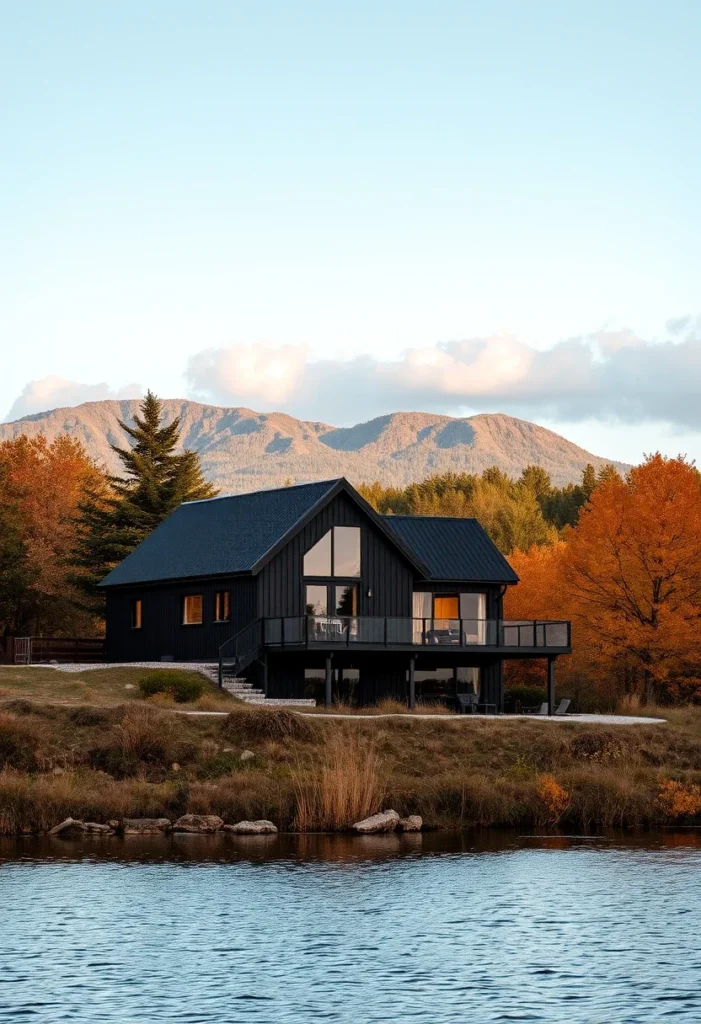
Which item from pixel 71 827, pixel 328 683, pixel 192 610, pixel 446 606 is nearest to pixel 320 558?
pixel 328 683

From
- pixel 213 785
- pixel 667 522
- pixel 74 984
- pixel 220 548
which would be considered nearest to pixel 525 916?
pixel 74 984

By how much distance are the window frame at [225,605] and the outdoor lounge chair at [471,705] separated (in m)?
7.83

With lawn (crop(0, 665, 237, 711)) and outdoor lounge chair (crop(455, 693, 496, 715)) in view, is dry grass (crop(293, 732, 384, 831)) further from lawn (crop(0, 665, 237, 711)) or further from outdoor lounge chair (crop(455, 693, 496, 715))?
outdoor lounge chair (crop(455, 693, 496, 715))

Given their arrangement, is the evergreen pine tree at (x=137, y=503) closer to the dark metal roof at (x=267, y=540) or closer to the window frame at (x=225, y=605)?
the dark metal roof at (x=267, y=540)

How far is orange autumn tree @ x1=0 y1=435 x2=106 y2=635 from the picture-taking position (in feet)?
222

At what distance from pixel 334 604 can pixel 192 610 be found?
5.33 m

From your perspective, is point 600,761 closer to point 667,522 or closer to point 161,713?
point 161,713

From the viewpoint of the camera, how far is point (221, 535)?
49656mm

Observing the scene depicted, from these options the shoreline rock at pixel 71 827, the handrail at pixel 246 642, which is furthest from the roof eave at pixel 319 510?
the shoreline rock at pixel 71 827

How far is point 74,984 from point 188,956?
205cm

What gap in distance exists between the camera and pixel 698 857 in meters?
26.5

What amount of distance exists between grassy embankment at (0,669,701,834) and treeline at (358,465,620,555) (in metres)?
60.4

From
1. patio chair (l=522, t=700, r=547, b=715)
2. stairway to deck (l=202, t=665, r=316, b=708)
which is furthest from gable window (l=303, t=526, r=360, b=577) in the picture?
patio chair (l=522, t=700, r=547, b=715)

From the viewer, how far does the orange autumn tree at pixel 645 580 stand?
50656mm
